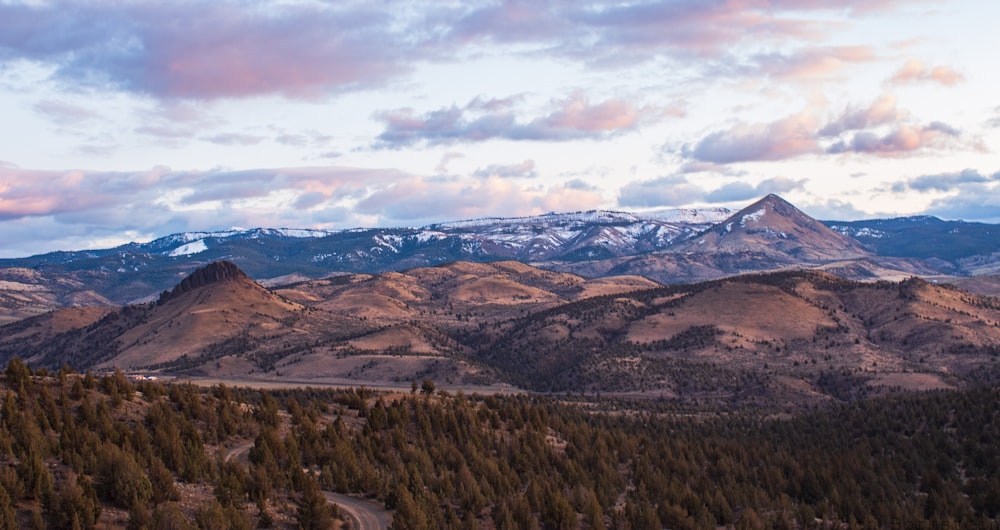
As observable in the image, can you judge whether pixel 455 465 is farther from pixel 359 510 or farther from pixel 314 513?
pixel 314 513

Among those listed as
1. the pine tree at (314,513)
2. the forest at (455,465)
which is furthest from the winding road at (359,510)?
the pine tree at (314,513)

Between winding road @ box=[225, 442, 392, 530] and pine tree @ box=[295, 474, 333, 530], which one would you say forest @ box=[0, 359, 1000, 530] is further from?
winding road @ box=[225, 442, 392, 530]

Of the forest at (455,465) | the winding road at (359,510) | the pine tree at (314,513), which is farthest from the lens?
the winding road at (359,510)

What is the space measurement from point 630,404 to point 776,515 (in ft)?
247

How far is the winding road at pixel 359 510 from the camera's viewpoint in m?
60.0

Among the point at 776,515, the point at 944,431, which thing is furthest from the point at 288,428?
the point at 944,431

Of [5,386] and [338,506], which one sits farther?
[5,386]

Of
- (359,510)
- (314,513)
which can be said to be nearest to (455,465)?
(359,510)

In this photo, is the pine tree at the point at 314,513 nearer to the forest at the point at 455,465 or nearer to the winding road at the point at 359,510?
the forest at the point at 455,465

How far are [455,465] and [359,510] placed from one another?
14.6 metres

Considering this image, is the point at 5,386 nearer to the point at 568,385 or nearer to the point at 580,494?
the point at 580,494

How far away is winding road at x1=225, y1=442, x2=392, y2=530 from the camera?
59969mm

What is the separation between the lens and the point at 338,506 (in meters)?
61.3

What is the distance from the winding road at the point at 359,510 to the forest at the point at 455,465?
66cm
